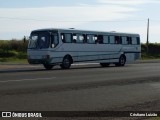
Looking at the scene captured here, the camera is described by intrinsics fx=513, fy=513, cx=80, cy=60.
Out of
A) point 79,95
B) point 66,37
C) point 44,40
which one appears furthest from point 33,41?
point 79,95

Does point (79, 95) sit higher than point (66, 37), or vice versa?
point (66, 37)

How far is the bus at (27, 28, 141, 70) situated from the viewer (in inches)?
1351

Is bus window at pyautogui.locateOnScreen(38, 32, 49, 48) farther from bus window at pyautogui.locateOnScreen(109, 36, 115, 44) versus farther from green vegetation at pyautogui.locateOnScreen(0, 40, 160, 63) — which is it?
green vegetation at pyautogui.locateOnScreen(0, 40, 160, 63)

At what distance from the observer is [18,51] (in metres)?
70.4

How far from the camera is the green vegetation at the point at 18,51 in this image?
2378 inches

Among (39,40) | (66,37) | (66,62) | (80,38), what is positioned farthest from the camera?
(80,38)

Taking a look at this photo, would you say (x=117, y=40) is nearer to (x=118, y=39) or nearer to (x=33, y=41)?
(x=118, y=39)

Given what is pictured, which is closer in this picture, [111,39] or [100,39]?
[100,39]

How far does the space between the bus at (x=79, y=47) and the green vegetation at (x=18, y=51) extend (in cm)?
1551

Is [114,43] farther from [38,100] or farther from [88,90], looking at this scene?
[38,100]

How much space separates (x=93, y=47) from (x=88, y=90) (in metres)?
19.9

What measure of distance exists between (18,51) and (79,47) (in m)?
34.6

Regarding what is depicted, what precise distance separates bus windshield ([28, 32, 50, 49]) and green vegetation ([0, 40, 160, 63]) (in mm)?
19605

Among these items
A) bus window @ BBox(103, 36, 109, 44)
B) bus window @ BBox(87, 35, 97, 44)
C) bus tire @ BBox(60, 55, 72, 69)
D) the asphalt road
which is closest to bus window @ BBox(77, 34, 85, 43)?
bus window @ BBox(87, 35, 97, 44)
